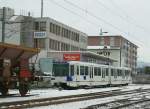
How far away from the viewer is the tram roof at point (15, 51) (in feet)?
82.1

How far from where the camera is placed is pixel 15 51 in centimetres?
2623

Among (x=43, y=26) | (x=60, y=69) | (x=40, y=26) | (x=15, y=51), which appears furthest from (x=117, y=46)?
(x=15, y=51)

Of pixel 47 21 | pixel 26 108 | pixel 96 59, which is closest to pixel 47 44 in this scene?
pixel 47 21

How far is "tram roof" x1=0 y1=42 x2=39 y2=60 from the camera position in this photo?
82.1 feet

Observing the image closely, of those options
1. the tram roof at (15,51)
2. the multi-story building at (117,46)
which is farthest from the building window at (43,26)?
the tram roof at (15,51)

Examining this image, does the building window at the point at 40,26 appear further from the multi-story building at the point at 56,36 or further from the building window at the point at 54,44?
the building window at the point at 54,44

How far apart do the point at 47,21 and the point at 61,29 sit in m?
9.02

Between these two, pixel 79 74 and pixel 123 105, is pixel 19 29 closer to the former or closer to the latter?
pixel 79 74

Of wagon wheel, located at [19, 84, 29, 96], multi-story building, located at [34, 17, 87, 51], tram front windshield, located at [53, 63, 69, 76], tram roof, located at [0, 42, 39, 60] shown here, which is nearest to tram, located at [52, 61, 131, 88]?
tram front windshield, located at [53, 63, 69, 76]

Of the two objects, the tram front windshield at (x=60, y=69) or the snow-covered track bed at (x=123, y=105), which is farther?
the tram front windshield at (x=60, y=69)

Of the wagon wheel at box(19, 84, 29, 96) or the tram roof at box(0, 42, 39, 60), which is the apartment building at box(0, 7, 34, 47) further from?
the wagon wheel at box(19, 84, 29, 96)

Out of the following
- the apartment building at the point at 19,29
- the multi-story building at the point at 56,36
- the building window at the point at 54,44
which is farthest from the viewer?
the building window at the point at 54,44

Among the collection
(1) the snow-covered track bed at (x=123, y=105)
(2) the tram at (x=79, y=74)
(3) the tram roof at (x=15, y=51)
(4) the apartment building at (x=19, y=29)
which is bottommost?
(1) the snow-covered track bed at (x=123, y=105)

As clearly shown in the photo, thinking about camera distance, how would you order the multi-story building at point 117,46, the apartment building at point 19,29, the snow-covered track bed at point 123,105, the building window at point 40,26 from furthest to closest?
the multi-story building at point 117,46 → the building window at point 40,26 → the apartment building at point 19,29 → the snow-covered track bed at point 123,105
